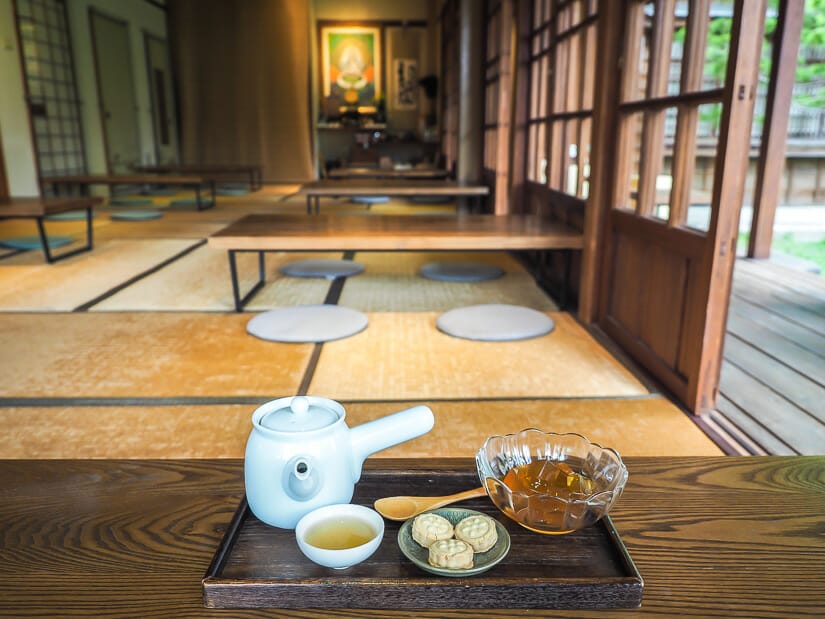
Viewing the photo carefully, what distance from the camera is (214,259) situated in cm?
422

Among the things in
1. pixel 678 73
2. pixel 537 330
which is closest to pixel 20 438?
pixel 537 330

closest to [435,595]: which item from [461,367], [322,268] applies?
[461,367]

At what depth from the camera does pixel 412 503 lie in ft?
2.48

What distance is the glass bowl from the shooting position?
69cm

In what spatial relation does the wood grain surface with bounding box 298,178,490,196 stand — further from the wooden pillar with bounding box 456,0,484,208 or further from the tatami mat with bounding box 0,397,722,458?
the tatami mat with bounding box 0,397,722,458

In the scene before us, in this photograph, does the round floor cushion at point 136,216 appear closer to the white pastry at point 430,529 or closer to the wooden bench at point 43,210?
the wooden bench at point 43,210

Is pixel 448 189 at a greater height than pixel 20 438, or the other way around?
pixel 448 189

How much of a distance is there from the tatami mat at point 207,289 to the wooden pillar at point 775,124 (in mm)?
2731

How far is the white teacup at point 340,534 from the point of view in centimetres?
63

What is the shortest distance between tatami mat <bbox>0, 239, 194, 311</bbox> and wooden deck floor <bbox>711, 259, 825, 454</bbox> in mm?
2847

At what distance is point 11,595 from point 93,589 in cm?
8

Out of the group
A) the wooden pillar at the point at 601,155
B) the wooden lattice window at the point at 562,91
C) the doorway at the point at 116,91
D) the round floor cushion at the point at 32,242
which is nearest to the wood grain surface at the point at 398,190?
the wooden lattice window at the point at 562,91

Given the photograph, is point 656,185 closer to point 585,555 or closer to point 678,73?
point 678,73

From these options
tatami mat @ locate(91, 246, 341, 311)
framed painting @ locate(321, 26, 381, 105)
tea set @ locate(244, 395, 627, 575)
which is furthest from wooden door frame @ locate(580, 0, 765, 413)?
framed painting @ locate(321, 26, 381, 105)
